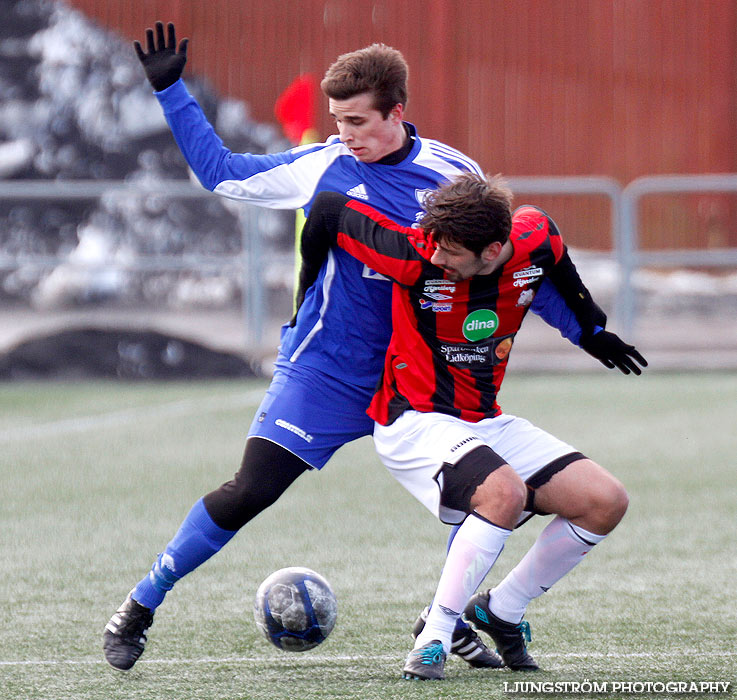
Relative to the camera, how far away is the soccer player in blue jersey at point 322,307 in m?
4.05

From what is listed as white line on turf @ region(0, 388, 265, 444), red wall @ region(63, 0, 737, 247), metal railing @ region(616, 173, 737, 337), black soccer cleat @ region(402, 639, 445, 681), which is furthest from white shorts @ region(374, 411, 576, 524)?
red wall @ region(63, 0, 737, 247)

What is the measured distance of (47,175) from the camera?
1755 cm

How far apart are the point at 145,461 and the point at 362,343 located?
4559mm

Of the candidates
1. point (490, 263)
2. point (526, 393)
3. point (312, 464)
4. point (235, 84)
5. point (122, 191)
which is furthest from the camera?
point (235, 84)

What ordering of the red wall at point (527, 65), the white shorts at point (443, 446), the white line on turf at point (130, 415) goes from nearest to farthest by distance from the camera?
the white shorts at point (443, 446) < the white line on turf at point (130, 415) < the red wall at point (527, 65)

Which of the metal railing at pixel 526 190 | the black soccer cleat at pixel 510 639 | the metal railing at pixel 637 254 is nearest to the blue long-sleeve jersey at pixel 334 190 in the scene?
the black soccer cleat at pixel 510 639

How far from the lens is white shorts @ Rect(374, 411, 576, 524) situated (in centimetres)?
384

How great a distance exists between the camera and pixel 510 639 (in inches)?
157

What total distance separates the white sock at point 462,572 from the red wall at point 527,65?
13.6 m

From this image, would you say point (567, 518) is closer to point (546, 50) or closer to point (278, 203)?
point (278, 203)

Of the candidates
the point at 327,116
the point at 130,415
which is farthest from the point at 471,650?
the point at 327,116

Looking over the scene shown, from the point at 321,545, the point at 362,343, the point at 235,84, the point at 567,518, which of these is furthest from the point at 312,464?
the point at 235,84

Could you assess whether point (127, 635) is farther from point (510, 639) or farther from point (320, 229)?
point (320, 229)

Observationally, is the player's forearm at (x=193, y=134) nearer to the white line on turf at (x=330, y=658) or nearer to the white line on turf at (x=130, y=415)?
the white line on turf at (x=330, y=658)
